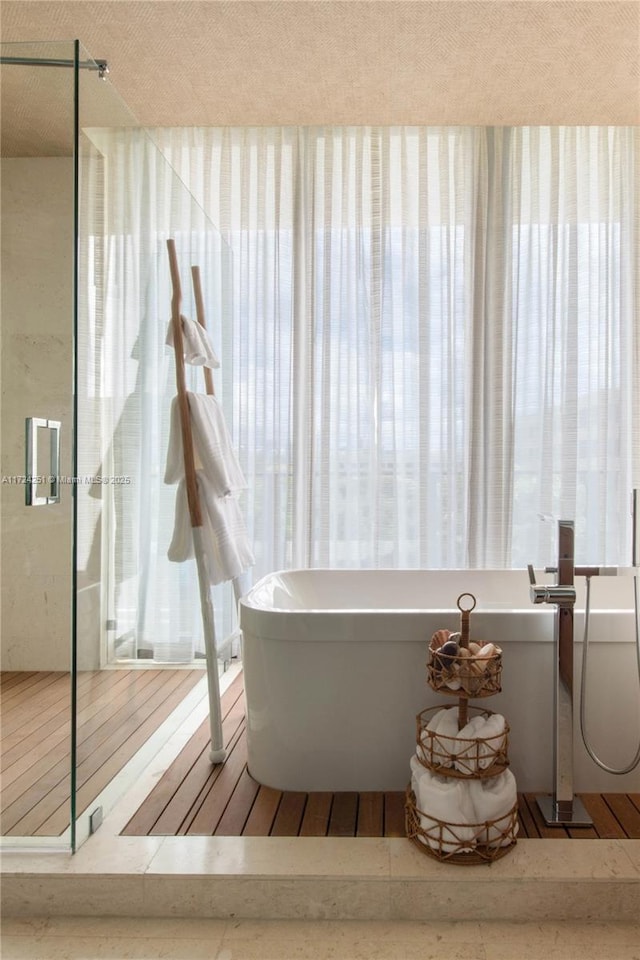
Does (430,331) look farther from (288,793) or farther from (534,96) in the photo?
(288,793)

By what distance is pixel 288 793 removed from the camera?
6.36 ft

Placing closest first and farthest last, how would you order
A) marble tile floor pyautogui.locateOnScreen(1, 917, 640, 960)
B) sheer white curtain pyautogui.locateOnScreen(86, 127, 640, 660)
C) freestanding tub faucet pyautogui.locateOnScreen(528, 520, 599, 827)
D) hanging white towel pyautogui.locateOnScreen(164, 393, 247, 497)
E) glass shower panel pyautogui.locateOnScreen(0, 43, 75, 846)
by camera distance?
1. marble tile floor pyautogui.locateOnScreen(1, 917, 640, 960)
2. glass shower panel pyautogui.locateOnScreen(0, 43, 75, 846)
3. freestanding tub faucet pyautogui.locateOnScreen(528, 520, 599, 827)
4. hanging white towel pyautogui.locateOnScreen(164, 393, 247, 497)
5. sheer white curtain pyautogui.locateOnScreen(86, 127, 640, 660)

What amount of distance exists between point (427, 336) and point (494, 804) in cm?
210

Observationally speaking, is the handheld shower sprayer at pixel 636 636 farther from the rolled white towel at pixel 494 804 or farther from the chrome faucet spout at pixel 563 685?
the rolled white towel at pixel 494 804

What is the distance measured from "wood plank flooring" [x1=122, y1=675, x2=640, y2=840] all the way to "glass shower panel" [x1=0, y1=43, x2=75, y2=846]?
0.38m

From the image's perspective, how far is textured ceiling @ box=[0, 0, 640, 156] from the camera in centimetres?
222

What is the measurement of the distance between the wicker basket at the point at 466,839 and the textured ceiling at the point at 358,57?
8.34 feet

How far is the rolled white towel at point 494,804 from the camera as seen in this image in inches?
63.4

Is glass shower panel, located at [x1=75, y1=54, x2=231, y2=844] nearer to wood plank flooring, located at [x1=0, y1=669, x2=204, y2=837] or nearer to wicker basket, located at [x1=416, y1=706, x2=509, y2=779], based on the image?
wood plank flooring, located at [x1=0, y1=669, x2=204, y2=837]

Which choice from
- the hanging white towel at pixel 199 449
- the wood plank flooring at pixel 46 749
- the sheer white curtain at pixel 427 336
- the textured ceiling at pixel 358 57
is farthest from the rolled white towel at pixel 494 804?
the textured ceiling at pixel 358 57

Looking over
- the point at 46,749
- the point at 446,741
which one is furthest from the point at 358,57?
the point at 46,749

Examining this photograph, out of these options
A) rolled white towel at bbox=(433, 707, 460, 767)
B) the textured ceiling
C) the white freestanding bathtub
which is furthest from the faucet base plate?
the textured ceiling

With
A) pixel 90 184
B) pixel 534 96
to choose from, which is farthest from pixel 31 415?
pixel 534 96

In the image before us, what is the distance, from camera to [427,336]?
308cm
